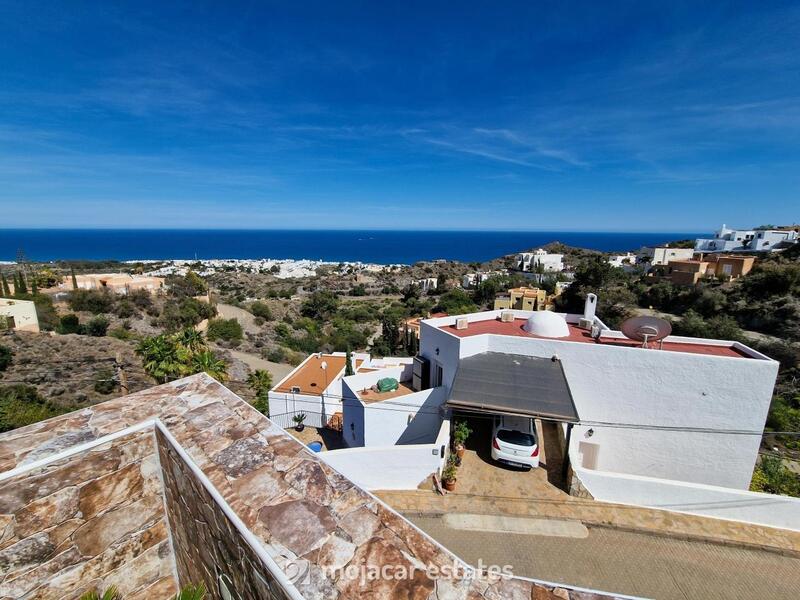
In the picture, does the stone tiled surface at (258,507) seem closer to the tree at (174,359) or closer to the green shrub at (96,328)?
the tree at (174,359)

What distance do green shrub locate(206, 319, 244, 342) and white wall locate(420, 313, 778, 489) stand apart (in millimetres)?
23994

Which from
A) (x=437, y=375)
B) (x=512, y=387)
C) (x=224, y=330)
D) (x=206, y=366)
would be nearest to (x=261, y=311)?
(x=224, y=330)

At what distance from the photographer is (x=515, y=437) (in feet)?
28.4

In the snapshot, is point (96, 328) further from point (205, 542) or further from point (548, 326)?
point (205, 542)

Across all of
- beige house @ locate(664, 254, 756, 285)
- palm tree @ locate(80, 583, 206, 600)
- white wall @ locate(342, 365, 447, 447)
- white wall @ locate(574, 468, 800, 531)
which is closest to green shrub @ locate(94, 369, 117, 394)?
white wall @ locate(342, 365, 447, 447)

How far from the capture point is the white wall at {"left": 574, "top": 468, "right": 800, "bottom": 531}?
24.3 ft

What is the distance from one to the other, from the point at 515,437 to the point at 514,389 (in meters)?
1.24

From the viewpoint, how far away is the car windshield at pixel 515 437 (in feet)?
27.9

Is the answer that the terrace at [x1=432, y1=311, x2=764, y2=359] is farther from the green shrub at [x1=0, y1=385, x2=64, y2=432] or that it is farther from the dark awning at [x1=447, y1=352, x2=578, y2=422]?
the green shrub at [x1=0, y1=385, x2=64, y2=432]

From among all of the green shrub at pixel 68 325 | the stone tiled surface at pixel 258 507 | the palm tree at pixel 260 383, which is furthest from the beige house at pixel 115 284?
the stone tiled surface at pixel 258 507

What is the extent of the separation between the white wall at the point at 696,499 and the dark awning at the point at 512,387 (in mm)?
1681

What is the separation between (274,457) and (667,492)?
9.17 m

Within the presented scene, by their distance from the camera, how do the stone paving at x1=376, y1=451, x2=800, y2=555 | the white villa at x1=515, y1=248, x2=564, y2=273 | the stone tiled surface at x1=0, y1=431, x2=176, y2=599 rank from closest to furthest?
the stone tiled surface at x1=0, y1=431, x2=176, y2=599
the stone paving at x1=376, y1=451, x2=800, y2=555
the white villa at x1=515, y1=248, x2=564, y2=273

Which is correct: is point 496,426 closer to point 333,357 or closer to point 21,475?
point 21,475
